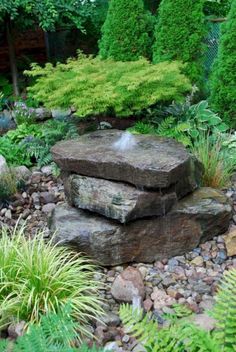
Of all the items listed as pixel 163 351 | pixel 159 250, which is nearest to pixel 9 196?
pixel 159 250

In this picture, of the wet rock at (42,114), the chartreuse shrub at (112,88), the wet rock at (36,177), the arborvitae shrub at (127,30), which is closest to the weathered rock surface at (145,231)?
the wet rock at (36,177)

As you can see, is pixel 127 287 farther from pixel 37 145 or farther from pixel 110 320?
pixel 37 145

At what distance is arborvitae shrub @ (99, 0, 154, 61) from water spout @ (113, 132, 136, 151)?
2.26 metres

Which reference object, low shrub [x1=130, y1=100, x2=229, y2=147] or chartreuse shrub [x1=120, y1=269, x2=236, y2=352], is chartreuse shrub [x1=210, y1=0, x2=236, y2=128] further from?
chartreuse shrub [x1=120, y1=269, x2=236, y2=352]

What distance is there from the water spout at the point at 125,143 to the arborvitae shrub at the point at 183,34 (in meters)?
1.73

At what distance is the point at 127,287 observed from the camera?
287 cm

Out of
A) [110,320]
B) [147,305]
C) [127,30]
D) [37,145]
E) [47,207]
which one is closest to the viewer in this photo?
[110,320]

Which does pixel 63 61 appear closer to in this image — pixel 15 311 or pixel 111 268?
pixel 111 268

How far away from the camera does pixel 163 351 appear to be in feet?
6.40

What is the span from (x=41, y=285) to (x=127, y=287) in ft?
1.77

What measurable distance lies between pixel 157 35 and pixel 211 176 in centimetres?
230

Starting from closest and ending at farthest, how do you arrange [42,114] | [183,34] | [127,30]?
[183,34] → [127,30] → [42,114]

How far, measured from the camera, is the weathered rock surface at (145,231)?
10.2 feet

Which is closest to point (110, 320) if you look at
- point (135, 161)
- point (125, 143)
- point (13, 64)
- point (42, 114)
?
point (135, 161)
